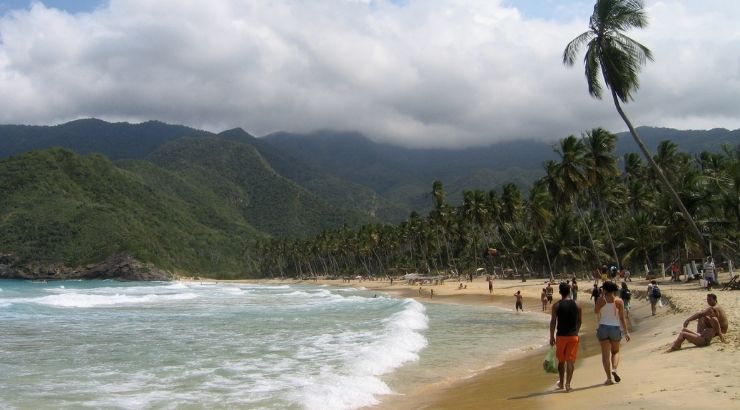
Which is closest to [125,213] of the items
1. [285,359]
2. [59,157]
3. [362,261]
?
[59,157]

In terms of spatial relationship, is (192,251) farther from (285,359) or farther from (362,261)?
(285,359)

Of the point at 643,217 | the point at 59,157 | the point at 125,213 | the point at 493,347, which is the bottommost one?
the point at 493,347

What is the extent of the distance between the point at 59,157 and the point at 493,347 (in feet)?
584

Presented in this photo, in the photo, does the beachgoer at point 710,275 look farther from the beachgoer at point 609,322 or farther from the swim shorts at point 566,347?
the swim shorts at point 566,347

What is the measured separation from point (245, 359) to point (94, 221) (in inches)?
5559

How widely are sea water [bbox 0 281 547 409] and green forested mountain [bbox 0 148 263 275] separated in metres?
117

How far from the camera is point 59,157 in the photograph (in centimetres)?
16600

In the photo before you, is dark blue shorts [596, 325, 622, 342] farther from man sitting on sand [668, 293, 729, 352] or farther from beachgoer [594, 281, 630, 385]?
man sitting on sand [668, 293, 729, 352]

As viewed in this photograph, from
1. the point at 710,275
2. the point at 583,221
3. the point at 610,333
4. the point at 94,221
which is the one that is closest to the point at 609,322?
the point at 610,333

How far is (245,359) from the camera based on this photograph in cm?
1584

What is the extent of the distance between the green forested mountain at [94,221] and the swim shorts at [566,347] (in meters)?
135

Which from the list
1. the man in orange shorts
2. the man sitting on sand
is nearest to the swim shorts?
the man in orange shorts

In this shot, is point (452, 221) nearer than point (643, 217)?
No

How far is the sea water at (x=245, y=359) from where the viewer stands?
37.0 ft
